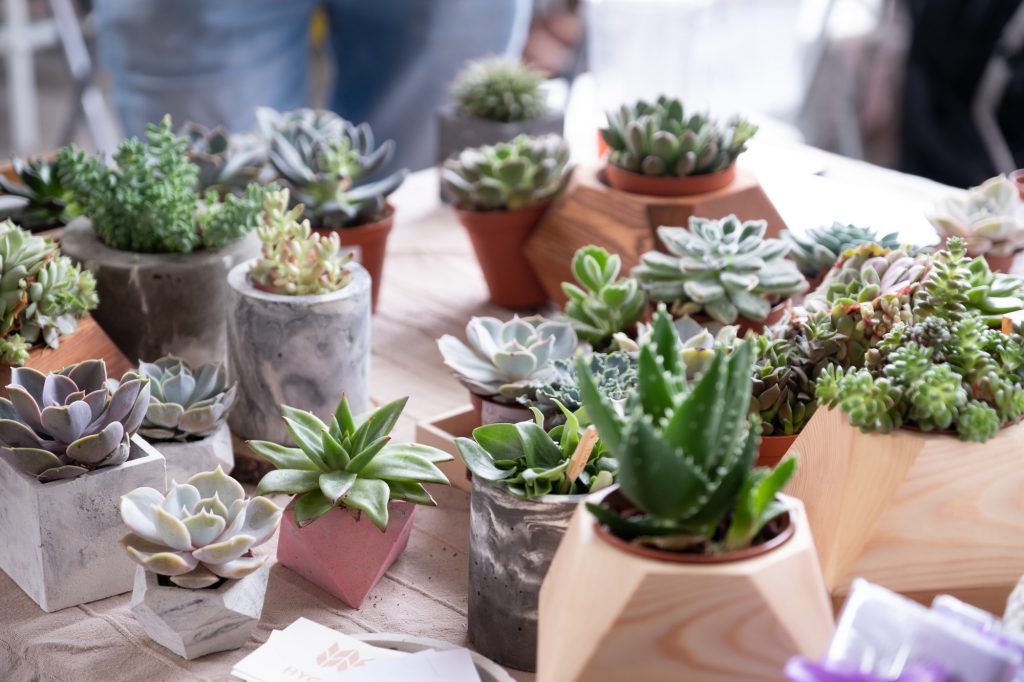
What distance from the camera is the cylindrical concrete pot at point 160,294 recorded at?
1317 mm

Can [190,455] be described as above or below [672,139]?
below

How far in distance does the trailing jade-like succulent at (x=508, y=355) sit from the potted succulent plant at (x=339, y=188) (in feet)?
1.31

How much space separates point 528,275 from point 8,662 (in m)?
0.90

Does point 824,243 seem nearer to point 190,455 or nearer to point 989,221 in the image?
point 989,221

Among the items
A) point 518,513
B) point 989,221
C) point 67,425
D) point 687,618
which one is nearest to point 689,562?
point 687,618

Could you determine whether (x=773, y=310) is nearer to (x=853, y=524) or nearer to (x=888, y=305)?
(x=888, y=305)

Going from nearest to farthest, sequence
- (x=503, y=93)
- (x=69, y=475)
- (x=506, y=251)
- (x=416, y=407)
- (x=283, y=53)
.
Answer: (x=69, y=475) < (x=416, y=407) < (x=506, y=251) < (x=503, y=93) < (x=283, y=53)

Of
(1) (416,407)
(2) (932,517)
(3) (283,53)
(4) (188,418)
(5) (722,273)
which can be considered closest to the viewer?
(2) (932,517)

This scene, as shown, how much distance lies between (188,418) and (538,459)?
39 cm

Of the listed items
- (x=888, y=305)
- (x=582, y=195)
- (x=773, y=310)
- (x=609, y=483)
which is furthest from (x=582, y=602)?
(x=582, y=195)

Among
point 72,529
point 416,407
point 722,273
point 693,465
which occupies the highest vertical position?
point 693,465

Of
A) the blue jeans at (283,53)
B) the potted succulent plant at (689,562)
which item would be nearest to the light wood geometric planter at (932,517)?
the potted succulent plant at (689,562)

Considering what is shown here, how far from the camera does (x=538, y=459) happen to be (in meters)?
0.95

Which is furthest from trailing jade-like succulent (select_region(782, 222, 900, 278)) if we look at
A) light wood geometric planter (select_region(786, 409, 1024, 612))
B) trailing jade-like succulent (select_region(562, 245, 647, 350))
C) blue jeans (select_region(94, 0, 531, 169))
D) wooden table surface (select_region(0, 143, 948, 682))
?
blue jeans (select_region(94, 0, 531, 169))
